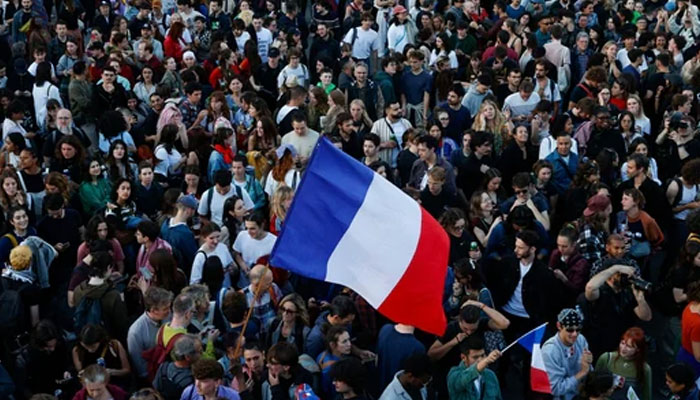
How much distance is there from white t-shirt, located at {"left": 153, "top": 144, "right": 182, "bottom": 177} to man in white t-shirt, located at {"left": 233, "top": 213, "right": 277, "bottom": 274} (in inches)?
90.8

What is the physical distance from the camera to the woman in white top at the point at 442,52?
1543 cm

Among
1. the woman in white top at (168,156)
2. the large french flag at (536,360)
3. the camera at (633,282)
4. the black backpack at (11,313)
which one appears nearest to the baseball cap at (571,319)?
the large french flag at (536,360)

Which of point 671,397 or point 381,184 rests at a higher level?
point 381,184

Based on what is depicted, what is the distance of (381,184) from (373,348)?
1.96m

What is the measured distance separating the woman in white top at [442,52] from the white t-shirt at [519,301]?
641 cm

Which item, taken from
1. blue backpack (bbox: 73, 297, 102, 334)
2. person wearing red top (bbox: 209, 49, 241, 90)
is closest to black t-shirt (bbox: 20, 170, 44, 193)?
blue backpack (bbox: 73, 297, 102, 334)

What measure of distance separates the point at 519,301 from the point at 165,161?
14.7 ft

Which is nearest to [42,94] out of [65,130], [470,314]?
[65,130]

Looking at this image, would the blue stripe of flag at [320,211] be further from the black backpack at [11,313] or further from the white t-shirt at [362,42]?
the white t-shirt at [362,42]

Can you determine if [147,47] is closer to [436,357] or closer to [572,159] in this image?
[572,159]

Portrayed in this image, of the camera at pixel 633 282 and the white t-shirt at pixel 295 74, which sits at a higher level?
the camera at pixel 633 282

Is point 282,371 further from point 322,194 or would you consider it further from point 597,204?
point 597,204

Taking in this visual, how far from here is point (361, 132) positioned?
12789 millimetres

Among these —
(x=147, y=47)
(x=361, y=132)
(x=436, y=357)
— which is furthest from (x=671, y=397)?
(x=147, y=47)
